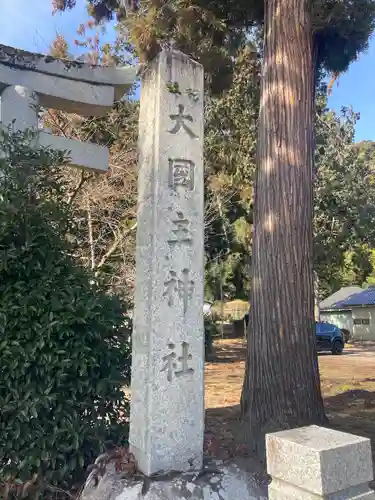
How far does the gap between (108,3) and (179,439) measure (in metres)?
8.55

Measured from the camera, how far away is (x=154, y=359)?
3465 millimetres

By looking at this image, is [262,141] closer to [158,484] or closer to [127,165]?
[158,484]

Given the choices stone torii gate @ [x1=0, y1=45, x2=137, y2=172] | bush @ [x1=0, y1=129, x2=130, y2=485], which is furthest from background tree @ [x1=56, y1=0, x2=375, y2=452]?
stone torii gate @ [x1=0, y1=45, x2=137, y2=172]

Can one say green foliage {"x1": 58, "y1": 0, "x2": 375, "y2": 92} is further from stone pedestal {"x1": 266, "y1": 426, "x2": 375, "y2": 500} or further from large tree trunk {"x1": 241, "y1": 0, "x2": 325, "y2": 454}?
stone pedestal {"x1": 266, "y1": 426, "x2": 375, "y2": 500}

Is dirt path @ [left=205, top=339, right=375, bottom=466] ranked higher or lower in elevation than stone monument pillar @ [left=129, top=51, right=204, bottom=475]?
lower

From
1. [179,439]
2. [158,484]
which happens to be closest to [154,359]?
[179,439]

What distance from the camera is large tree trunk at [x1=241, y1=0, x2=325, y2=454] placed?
5.25 m

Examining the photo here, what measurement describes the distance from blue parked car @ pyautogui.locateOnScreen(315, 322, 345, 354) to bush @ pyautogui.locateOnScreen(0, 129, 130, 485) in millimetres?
18257

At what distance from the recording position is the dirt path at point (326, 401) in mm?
5559

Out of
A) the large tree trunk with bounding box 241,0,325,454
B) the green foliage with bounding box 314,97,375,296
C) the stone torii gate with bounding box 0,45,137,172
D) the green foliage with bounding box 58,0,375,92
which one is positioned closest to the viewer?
the large tree trunk with bounding box 241,0,325,454

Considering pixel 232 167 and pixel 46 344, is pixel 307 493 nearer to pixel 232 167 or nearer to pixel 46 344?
pixel 46 344

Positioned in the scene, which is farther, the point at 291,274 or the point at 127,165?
the point at 127,165

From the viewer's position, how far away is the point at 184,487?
3.31 meters

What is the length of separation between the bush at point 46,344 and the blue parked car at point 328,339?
18257 millimetres
